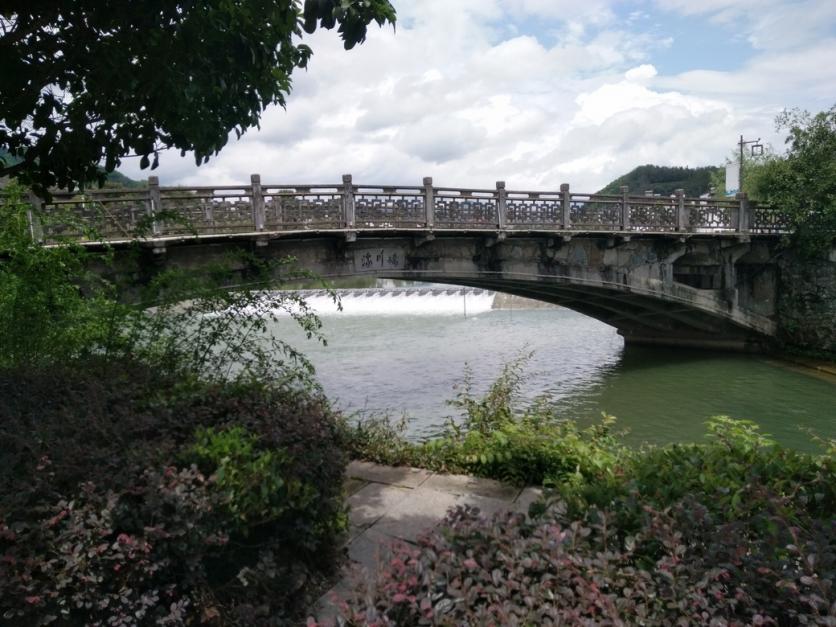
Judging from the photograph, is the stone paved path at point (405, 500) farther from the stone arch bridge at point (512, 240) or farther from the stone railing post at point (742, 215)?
the stone railing post at point (742, 215)

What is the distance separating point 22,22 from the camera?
12.9 ft

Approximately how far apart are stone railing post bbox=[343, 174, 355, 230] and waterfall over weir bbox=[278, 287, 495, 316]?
64.8 ft

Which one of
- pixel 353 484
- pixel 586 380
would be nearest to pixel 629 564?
pixel 353 484

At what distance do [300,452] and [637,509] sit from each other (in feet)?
4.88

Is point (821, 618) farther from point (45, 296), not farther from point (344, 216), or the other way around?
point (344, 216)

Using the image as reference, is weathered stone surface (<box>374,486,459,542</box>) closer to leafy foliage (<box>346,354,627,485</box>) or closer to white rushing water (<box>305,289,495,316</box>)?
leafy foliage (<box>346,354,627,485</box>)

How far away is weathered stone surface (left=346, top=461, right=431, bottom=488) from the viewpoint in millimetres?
4449

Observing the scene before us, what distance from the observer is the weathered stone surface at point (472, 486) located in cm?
416

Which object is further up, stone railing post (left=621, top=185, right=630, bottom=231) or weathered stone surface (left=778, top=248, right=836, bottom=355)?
stone railing post (left=621, top=185, right=630, bottom=231)

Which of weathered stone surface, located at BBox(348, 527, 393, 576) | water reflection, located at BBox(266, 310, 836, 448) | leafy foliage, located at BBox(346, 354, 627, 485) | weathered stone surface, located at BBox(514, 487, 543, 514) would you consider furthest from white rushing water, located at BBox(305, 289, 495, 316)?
weathered stone surface, located at BBox(348, 527, 393, 576)

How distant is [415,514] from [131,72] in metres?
3.76

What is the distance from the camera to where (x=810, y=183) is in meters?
15.9

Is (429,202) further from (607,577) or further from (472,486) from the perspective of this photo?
(607,577)

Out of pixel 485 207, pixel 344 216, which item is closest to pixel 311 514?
pixel 344 216
